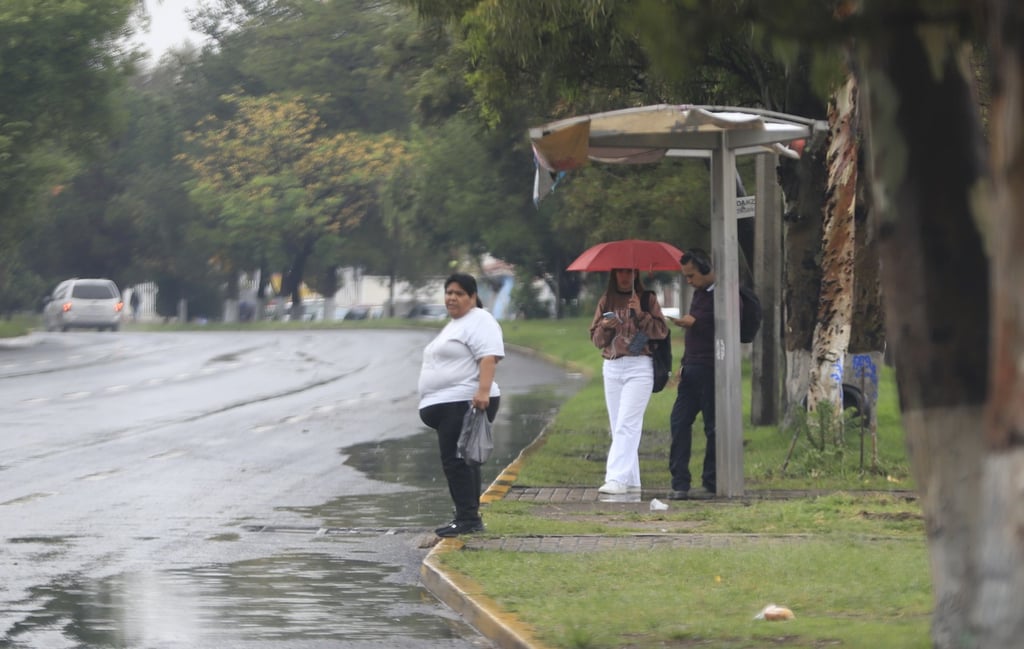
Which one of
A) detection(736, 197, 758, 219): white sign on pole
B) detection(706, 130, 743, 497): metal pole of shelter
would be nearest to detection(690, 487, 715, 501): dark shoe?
detection(706, 130, 743, 497): metal pole of shelter

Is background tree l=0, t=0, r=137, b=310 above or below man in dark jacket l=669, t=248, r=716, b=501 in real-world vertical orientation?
above

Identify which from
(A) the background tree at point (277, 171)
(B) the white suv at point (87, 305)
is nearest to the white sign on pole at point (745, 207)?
(B) the white suv at point (87, 305)

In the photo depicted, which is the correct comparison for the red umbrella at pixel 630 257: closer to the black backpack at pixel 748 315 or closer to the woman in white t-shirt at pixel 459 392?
the black backpack at pixel 748 315

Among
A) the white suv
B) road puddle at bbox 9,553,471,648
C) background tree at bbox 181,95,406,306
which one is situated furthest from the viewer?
background tree at bbox 181,95,406,306

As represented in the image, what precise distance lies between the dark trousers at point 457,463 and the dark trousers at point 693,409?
8.96ft

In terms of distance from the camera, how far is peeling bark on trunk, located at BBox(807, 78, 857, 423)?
16.6 metres

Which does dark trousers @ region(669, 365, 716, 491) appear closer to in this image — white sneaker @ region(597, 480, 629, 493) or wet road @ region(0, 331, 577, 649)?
white sneaker @ region(597, 480, 629, 493)

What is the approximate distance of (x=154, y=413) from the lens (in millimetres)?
23719

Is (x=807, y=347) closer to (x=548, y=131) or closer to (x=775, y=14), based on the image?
(x=548, y=131)

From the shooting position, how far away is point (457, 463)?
38.6 ft

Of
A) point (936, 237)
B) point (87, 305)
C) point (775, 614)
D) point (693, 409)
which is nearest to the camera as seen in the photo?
point (936, 237)

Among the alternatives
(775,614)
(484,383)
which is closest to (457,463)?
(484,383)

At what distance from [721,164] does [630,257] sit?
1.01 meters

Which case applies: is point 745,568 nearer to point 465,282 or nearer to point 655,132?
point 465,282
